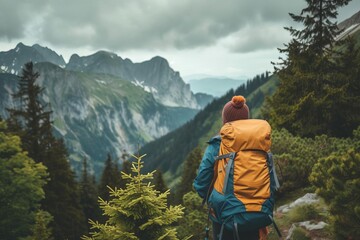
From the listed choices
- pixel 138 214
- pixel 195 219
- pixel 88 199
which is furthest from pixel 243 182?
pixel 88 199

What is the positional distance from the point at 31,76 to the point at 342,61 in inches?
1011

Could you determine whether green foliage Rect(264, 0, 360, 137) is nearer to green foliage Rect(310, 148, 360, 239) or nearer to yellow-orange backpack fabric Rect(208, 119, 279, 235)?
green foliage Rect(310, 148, 360, 239)

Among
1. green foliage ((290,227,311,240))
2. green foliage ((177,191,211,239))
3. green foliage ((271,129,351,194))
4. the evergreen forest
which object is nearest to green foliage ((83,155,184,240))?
the evergreen forest

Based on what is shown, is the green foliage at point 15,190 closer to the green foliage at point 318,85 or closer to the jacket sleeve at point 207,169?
the green foliage at point 318,85

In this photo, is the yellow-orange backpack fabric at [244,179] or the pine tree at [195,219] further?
the pine tree at [195,219]

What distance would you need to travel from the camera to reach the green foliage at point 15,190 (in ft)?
69.0

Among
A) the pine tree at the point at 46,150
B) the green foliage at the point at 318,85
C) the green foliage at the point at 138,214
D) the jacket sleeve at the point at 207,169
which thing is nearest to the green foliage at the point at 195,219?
the green foliage at the point at 318,85

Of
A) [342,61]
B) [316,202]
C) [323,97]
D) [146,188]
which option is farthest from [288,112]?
[146,188]

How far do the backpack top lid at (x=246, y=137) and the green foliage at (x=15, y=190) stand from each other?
768 inches

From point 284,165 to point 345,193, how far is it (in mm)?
7115

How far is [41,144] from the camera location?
2953 centimetres

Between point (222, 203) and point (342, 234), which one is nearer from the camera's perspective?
point (222, 203)

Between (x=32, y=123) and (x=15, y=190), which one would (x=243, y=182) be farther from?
(x=32, y=123)

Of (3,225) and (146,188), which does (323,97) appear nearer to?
(146,188)
